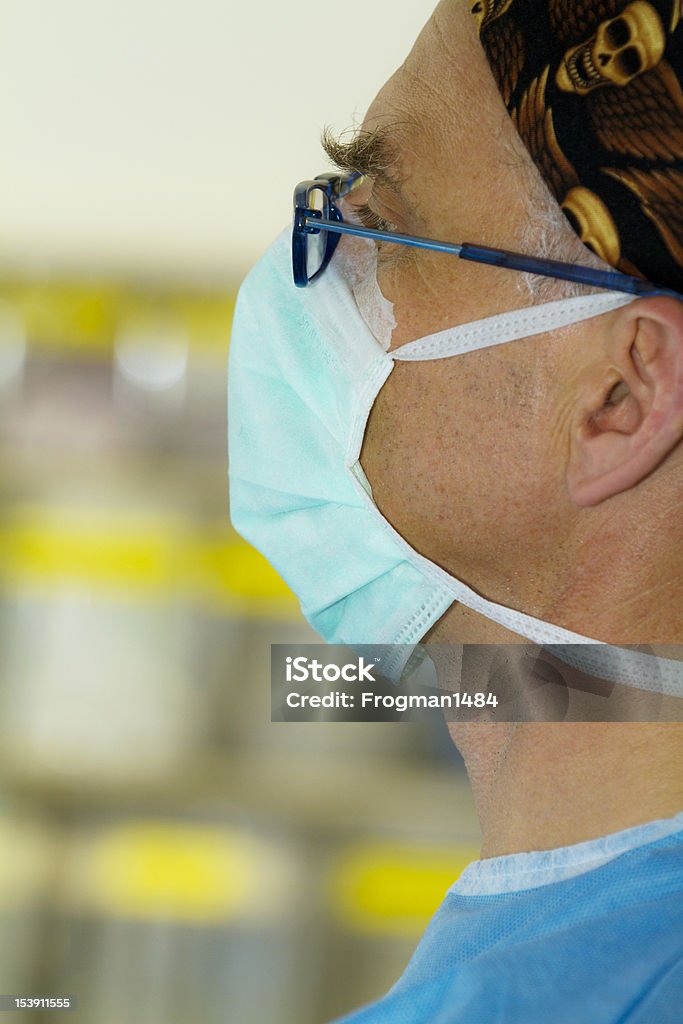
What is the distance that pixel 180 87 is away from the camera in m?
1.46

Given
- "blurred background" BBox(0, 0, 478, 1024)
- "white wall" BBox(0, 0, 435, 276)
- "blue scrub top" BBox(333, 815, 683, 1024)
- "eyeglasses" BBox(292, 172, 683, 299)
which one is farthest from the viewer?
"blurred background" BBox(0, 0, 478, 1024)

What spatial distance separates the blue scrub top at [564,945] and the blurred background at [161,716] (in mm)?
882

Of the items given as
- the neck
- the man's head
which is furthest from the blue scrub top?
the man's head

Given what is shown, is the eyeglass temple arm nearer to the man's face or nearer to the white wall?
the man's face

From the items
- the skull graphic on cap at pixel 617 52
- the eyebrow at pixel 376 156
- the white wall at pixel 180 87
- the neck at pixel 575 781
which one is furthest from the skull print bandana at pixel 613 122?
the white wall at pixel 180 87

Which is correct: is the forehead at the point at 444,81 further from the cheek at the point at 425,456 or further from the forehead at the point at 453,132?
the cheek at the point at 425,456

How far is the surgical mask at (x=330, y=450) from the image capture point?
2.53 ft

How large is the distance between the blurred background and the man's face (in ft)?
2.65

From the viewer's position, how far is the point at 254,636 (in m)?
1.60

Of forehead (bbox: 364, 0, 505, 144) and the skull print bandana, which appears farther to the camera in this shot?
forehead (bbox: 364, 0, 505, 144)

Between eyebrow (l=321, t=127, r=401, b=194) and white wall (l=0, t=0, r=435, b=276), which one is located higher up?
white wall (l=0, t=0, r=435, b=276)

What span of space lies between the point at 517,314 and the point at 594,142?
0.40 ft

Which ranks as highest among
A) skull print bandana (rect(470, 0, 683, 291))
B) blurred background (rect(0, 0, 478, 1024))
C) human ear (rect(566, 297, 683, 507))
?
skull print bandana (rect(470, 0, 683, 291))

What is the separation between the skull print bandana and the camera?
2.06ft
